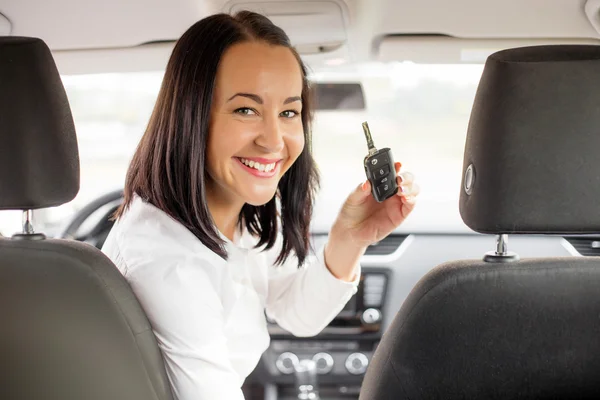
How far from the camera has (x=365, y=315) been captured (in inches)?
138

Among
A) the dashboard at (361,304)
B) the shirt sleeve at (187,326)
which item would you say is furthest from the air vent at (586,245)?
the shirt sleeve at (187,326)

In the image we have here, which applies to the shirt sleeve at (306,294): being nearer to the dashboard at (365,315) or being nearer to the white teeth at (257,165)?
the white teeth at (257,165)

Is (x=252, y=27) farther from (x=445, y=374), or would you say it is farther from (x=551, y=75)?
(x=445, y=374)

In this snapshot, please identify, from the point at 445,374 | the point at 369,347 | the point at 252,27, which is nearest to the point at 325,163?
the point at 369,347

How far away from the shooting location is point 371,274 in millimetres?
3436

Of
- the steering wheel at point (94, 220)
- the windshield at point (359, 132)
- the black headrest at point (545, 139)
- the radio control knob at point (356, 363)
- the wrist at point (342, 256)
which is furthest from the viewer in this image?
the radio control knob at point (356, 363)

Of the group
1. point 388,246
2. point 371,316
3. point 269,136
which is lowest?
point 371,316

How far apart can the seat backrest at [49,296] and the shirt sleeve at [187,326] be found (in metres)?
0.05

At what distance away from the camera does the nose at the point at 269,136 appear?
1735mm

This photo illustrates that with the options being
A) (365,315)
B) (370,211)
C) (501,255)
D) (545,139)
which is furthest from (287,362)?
(545,139)

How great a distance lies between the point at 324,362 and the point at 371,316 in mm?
308

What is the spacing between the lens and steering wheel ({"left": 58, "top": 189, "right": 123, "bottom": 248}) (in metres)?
3.24

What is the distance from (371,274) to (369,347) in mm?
361

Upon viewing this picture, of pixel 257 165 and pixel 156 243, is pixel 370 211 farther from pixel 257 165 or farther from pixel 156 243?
pixel 156 243
